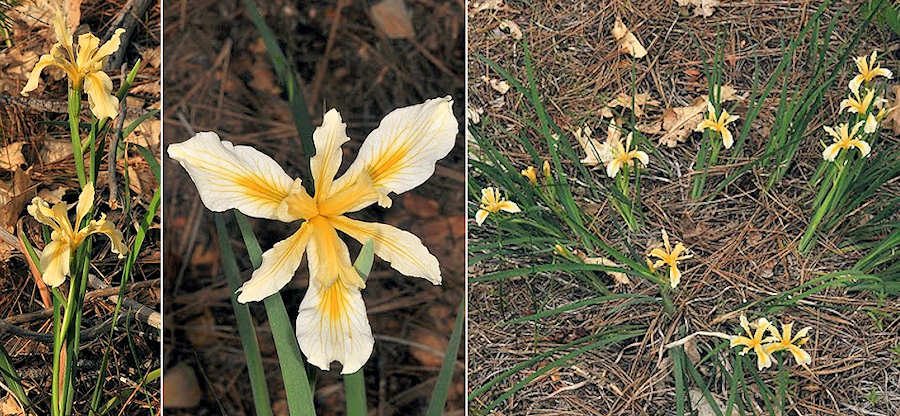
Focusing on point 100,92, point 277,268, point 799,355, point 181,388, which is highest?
point 100,92

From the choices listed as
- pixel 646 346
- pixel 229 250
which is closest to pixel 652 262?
pixel 646 346

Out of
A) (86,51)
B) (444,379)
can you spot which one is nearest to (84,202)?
(86,51)

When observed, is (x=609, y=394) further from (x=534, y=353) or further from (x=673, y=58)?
(x=673, y=58)

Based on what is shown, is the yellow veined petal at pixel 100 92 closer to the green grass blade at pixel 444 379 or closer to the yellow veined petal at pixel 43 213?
the yellow veined petal at pixel 43 213

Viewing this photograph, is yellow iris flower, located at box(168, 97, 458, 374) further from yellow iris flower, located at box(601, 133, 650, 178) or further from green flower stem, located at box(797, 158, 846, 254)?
green flower stem, located at box(797, 158, 846, 254)

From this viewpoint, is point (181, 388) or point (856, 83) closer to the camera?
point (181, 388)

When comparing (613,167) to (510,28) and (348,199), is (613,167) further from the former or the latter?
(348,199)

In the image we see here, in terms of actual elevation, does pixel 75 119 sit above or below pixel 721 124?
above
